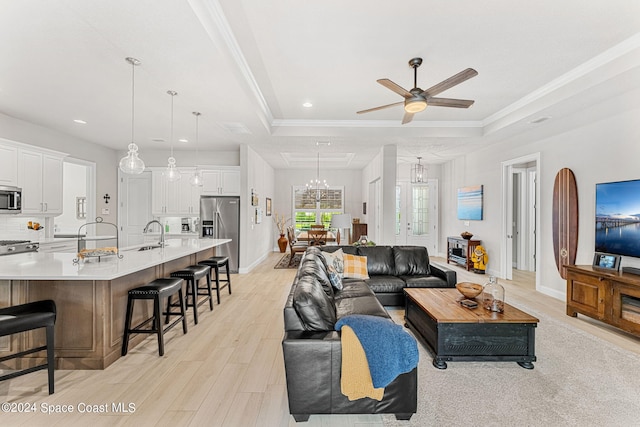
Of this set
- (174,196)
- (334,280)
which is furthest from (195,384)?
(174,196)

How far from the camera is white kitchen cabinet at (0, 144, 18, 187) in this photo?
4.32 m

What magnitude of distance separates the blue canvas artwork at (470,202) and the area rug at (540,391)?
4.12 metres

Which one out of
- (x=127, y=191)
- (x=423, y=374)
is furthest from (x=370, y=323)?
(x=127, y=191)

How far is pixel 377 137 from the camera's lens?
18.4 feet

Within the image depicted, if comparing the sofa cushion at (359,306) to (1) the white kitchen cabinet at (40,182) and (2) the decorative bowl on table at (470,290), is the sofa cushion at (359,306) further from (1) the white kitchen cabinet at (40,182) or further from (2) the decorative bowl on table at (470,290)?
(1) the white kitchen cabinet at (40,182)

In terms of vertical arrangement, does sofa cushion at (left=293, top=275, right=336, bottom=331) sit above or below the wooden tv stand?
above

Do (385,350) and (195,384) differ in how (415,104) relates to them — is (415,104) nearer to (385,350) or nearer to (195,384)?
(385,350)

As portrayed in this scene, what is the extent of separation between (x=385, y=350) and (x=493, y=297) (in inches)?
61.8

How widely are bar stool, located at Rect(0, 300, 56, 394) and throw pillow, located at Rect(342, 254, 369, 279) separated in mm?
3069

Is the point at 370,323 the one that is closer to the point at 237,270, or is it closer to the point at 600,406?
the point at 600,406

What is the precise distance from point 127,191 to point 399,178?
23.8ft

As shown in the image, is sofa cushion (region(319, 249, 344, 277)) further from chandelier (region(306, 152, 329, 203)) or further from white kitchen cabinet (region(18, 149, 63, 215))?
chandelier (region(306, 152, 329, 203))

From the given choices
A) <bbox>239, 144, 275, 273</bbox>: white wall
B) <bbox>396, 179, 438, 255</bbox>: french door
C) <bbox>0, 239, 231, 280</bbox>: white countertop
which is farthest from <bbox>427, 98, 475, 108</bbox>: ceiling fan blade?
<bbox>396, 179, 438, 255</bbox>: french door

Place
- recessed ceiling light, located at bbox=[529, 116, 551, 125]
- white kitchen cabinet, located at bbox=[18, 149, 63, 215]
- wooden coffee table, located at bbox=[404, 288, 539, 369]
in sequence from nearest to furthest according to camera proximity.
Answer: wooden coffee table, located at bbox=[404, 288, 539, 369]
recessed ceiling light, located at bbox=[529, 116, 551, 125]
white kitchen cabinet, located at bbox=[18, 149, 63, 215]
